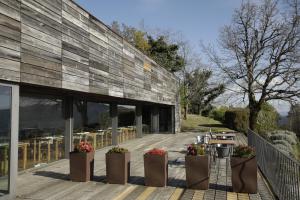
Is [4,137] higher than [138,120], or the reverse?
[138,120]

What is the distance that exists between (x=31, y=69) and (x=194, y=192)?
4520 millimetres

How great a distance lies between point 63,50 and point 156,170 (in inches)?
163

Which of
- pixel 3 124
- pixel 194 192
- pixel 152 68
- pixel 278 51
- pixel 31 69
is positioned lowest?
pixel 194 192

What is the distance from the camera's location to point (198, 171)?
26.1ft

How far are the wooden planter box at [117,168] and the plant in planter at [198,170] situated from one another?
1.50 m

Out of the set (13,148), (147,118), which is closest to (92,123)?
(13,148)

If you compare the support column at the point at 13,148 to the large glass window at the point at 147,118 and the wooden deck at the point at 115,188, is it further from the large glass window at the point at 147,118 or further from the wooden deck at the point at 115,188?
the large glass window at the point at 147,118

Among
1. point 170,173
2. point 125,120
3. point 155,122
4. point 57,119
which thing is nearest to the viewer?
point 170,173

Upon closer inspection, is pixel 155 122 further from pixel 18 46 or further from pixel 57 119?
pixel 18 46

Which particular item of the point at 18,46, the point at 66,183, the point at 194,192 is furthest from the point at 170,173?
the point at 18,46

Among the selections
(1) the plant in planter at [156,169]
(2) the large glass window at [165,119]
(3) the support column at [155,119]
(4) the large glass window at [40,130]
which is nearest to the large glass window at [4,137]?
(4) the large glass window at [40,130]

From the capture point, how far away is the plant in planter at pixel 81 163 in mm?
8570

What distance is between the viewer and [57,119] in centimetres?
1180

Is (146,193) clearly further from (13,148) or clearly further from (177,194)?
(13,148)
